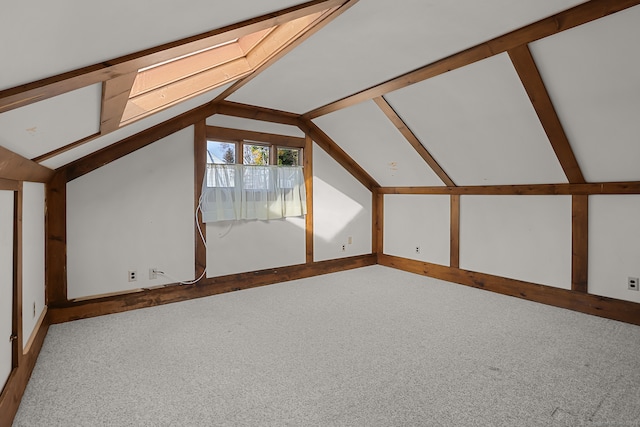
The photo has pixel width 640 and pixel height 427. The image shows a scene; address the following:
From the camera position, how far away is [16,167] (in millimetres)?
1681

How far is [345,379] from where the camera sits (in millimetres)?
1989

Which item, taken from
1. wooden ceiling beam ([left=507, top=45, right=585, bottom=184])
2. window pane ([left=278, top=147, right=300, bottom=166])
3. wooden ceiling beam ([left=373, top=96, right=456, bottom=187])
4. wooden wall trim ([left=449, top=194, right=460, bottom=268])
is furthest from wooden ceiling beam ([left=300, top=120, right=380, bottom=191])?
wooden ceiling beam ([left=507, top=45, right=585, bottom=184])

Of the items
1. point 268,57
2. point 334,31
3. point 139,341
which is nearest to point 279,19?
point 334,31

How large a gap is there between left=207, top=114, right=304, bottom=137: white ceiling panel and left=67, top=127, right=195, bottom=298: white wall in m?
0.34

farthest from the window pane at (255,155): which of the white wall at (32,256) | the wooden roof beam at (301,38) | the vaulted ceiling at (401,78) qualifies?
the white wall at (32,256)

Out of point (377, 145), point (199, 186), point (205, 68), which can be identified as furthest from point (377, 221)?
point (205, 68)

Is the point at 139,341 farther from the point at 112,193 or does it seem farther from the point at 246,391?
the point at 112,193

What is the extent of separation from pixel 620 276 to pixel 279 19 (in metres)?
3.38

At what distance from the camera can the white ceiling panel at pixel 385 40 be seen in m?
2.00

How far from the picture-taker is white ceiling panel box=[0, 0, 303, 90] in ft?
2.39

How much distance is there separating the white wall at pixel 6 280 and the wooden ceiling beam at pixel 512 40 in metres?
2.87

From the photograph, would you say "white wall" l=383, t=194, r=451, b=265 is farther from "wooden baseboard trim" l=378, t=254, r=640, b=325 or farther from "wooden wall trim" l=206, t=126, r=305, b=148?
"wooden wall trim" l=206, t=126, r=305, b=148

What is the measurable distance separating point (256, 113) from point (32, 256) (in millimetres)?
2634

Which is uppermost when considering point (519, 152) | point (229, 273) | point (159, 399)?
point (519, 152)
